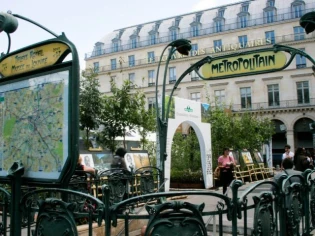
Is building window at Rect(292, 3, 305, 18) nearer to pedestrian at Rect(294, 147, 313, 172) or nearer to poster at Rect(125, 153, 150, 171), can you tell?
poster at Rect(125, 153, 150, 171)

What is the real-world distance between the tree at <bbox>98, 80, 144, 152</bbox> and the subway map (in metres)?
16.8

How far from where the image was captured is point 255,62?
20.5ft

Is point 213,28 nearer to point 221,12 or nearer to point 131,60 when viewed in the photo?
point 221,12

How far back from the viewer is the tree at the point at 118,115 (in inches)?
836

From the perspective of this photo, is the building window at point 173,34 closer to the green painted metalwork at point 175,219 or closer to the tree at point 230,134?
the tree at point 230,134

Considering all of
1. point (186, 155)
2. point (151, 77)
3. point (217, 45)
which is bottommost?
point (186, 155)

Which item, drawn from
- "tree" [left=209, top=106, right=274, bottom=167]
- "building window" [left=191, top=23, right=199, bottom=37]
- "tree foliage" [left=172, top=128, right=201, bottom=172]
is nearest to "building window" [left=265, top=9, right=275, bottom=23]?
"building window" [left=191, top=23, right=199, bottom=37]

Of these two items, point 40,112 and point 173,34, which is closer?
point 40,112

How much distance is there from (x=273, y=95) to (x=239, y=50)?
6.65 meters

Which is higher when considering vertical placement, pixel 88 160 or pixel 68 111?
pixel 68 111

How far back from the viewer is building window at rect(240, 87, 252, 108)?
1683 inches

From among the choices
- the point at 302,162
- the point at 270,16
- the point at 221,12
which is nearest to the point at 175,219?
the point at 302,162

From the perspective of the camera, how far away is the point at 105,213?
2.70m

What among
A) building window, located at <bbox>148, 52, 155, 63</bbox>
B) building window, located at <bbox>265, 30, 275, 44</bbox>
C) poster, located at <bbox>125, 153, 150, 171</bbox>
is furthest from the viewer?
building window, located at <bbox>148, 52, 155, 63</bbox>
